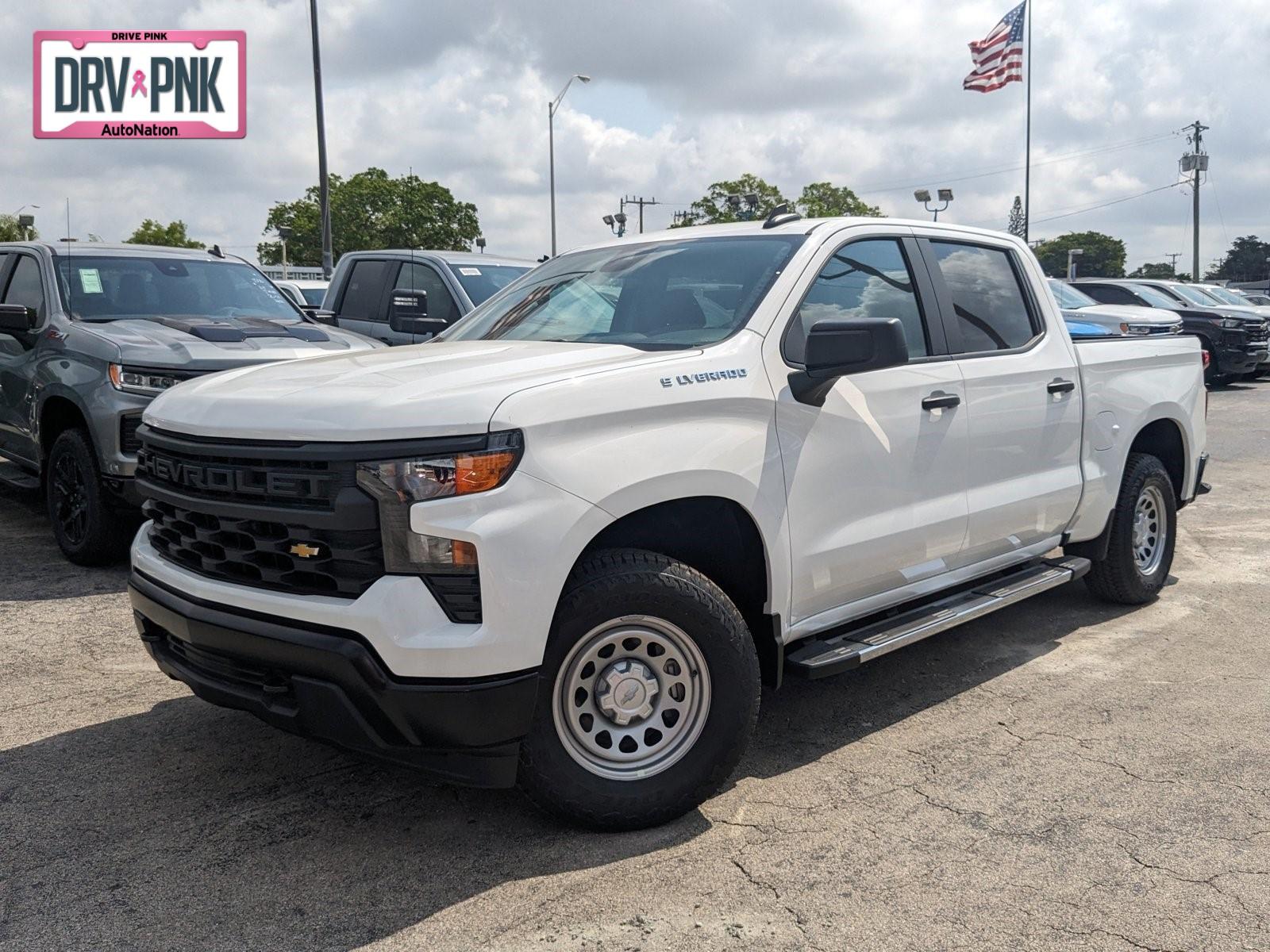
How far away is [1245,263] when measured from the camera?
10538 cm

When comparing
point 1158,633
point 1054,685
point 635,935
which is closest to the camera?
point 635,935

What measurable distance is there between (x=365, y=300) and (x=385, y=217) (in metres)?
65.2

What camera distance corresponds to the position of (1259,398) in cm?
1836

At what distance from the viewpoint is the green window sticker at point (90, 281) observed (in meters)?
7.61

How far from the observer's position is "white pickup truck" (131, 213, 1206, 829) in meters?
3.12

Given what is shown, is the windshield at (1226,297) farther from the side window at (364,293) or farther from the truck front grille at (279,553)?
the truck front grille at (279,553)

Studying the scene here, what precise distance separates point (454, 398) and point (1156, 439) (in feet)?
15.0

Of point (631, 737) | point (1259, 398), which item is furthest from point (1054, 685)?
point (1259, 398)

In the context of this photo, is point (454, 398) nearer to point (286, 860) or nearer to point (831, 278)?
point (286, 860)

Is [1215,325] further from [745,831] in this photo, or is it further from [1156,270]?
[1156,270]

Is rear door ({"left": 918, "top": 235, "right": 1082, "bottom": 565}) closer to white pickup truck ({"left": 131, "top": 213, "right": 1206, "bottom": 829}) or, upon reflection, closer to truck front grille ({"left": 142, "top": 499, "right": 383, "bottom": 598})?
white pickup truck ({"left": 131, "top": 213, "right": 1206, "bottom": 829})

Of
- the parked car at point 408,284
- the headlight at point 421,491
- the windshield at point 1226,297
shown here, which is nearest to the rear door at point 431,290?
the parked car at point 408,284

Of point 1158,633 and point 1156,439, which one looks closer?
point 1158,633

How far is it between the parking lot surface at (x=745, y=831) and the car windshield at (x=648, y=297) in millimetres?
1558
